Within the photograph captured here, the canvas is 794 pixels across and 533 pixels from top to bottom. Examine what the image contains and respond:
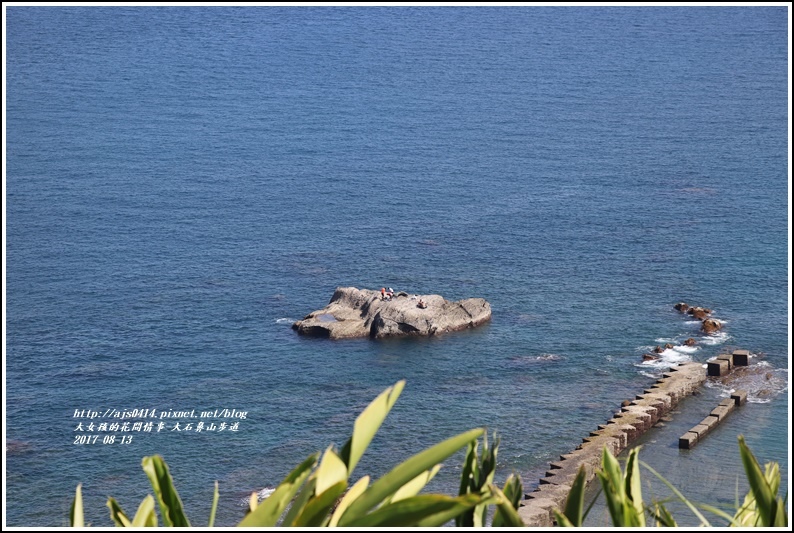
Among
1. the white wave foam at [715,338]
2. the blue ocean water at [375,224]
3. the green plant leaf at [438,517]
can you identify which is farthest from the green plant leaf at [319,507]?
the white wave foam at [715,338]

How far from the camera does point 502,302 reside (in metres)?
90.7

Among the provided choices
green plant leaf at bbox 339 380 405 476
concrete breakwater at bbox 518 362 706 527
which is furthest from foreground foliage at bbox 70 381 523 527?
concrete breakwater at bbox 518 362 706 527

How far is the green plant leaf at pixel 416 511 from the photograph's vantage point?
9688mm

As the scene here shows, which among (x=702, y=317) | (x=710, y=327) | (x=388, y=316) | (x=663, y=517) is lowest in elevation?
(x=710, y=327)

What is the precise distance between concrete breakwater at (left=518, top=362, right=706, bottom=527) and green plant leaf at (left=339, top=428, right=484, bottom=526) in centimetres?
4138

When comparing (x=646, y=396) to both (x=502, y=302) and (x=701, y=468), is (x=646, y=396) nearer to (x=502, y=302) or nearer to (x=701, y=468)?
(x=701, y=468)

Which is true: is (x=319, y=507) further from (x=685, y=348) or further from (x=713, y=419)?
(x=685, y=348)

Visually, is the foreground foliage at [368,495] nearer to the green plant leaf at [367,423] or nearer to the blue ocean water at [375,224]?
the green plant leaf at [367,423]

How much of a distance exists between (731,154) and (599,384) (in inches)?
2758

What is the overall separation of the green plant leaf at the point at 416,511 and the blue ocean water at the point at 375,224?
48.9 meters

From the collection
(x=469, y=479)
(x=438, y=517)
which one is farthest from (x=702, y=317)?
(x=438, y=517)

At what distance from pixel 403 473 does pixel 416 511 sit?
1.35ft

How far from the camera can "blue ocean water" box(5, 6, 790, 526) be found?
67.9m

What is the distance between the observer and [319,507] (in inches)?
392
